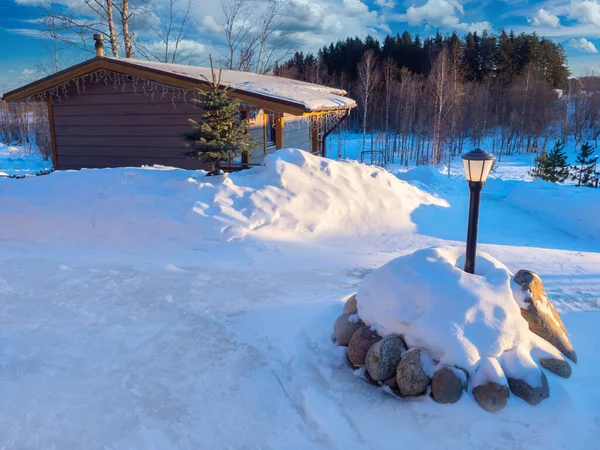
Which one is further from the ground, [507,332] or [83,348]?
[507,332]

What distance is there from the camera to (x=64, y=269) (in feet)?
19.4

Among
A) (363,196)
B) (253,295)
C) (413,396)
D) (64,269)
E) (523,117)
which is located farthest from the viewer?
(523,117)

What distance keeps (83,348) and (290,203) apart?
14.8 ft

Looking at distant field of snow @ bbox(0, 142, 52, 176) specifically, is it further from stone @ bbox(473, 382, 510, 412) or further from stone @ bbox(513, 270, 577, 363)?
stone @ bbox(473, 382, 510, 412)

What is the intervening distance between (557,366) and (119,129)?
10848mm

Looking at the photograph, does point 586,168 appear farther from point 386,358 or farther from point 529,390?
point 386,358

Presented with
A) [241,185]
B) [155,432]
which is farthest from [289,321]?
[241,185]

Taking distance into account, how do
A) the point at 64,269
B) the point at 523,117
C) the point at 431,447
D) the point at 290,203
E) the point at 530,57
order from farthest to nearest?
1. the point at 530,57
2. the point at 523,117
3. the point at 290,203
4. the point at 64,269
5. the point at 431,447

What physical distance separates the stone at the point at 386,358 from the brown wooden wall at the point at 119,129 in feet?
26.9

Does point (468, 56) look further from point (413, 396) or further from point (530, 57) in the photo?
point (413, 396)

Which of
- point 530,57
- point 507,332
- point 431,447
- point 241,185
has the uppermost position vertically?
point 530,57

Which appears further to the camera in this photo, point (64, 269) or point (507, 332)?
point (64, 269)

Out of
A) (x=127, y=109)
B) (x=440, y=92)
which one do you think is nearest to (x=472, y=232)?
(x=127, y=109)

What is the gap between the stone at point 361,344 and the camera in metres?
3.67
